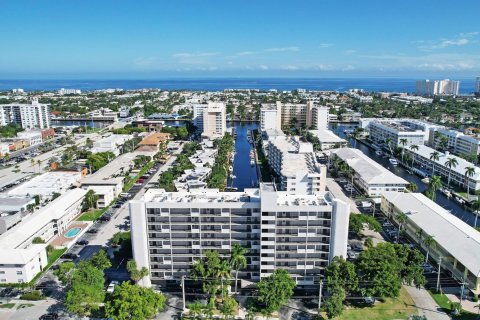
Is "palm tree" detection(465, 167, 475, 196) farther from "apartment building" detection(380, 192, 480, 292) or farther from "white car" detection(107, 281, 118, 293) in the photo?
"white car" detection(107, 281, 118, 293)

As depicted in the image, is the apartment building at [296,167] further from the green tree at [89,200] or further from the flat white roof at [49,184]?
the flat white roof at [49,184]

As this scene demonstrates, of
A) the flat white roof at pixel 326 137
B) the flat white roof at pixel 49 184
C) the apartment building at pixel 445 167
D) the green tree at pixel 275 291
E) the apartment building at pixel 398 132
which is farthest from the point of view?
the flat white roof at pixel 326 137

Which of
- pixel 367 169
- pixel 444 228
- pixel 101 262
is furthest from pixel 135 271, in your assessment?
pixel 367 169

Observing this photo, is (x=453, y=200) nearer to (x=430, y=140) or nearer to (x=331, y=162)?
(x=331, y=162)

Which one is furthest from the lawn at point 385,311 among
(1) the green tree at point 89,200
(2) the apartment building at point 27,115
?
(2) the apartment building at point 27,115

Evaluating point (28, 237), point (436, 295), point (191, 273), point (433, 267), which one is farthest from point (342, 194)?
point (28, 237)

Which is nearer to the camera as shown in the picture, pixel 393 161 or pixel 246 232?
pixel 246 232

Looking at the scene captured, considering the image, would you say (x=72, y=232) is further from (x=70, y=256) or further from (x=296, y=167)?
(x=296, y=167)
